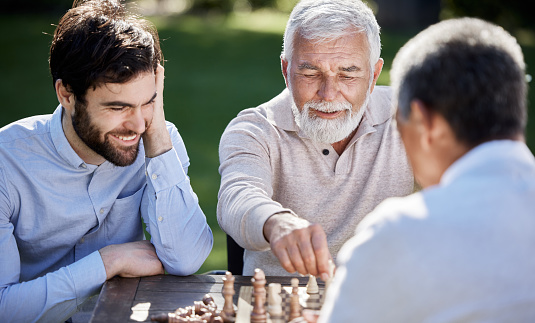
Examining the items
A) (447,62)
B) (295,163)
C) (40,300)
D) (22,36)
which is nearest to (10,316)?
(40,300)

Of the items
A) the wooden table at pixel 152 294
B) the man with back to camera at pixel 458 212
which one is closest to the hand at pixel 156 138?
the wooden table at pixel 152 294

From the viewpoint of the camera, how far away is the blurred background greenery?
9.18 metres

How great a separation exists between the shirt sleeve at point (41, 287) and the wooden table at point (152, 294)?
0.10 metres

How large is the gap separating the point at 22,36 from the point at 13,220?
41.2ft

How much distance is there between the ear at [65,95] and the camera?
2.91 meters

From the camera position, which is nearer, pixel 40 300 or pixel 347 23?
pixel 40 300

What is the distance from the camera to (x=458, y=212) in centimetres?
152

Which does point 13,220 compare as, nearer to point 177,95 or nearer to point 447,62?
point 447,62

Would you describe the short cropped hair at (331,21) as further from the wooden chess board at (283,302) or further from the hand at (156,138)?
the wooden chess board at (283,302)

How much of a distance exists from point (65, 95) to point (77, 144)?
222 millimetres

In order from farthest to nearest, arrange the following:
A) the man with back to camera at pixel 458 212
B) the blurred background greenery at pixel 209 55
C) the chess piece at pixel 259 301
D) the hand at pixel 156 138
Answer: the blurred background greenery at pixel 209 55 < the hand at pixel 156 138 < the chess piece at pixel 259 301 < the man with back to camera at pixel 458 212

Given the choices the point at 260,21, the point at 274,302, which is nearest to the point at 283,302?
the point at 274,302

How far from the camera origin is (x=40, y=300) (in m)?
2.66

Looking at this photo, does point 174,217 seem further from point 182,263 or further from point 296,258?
point 296,258
